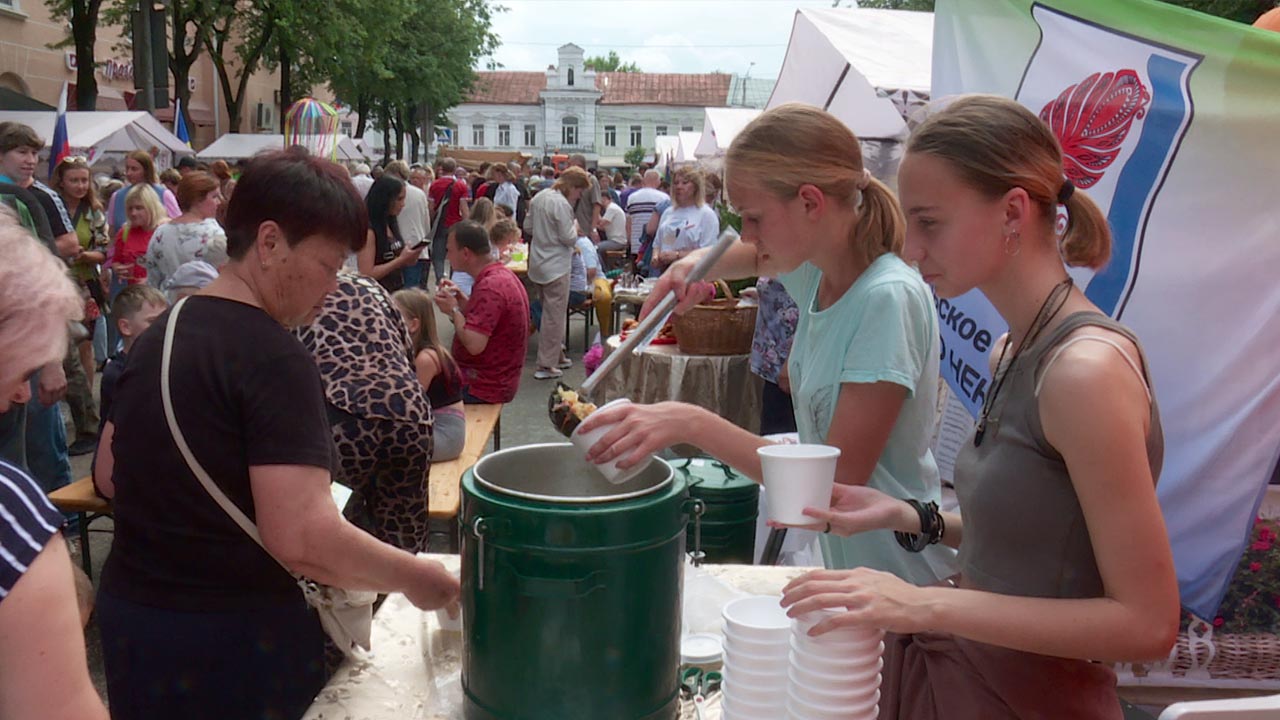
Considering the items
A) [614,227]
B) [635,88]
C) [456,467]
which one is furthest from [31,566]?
[635,88]

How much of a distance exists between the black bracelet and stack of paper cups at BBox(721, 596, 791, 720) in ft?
1.51

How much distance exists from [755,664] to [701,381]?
489cm

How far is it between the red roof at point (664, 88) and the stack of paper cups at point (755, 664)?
266 feet

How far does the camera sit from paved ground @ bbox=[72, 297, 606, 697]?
392 cm

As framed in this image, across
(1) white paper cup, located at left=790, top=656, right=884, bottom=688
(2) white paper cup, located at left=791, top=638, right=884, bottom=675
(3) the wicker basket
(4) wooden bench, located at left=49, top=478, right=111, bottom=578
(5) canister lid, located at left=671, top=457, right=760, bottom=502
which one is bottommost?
(4) wooden bench, located at left=49, top=478, right=111, bottom=578

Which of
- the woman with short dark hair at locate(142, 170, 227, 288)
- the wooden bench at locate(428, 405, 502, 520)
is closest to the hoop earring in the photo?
the wooden bench at locate(428, 405, 502, 520)

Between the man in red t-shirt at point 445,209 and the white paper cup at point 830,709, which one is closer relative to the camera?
the white paper cup at point 830,709

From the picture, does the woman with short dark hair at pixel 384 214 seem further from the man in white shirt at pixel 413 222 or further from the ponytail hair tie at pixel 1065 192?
the ponytail hair tie at pixel 1065 192

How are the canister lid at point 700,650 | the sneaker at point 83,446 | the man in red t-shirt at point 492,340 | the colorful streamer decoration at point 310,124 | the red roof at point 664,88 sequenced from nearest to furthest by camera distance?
the canister lid at point 700,650 → the man in red t-shirt at point 492,340 → the sneaker at point 83,446 → the colorful streamer decoration at point 310,124 → the red roof at point 664,88

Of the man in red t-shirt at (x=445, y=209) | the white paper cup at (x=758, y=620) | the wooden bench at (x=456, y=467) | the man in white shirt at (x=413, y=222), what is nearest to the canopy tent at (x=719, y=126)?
the man in red t-shirt at (x=445, y=209)

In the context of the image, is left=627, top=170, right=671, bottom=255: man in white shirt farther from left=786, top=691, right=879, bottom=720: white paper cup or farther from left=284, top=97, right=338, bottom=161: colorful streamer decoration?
left=786, top=691, right=879, bottom=720: white paper cup

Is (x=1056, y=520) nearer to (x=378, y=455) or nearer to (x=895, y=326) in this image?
(x=895, y=326)

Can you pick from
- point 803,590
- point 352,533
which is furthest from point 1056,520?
point 352,533

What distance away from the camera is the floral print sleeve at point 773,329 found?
543 centimetres
